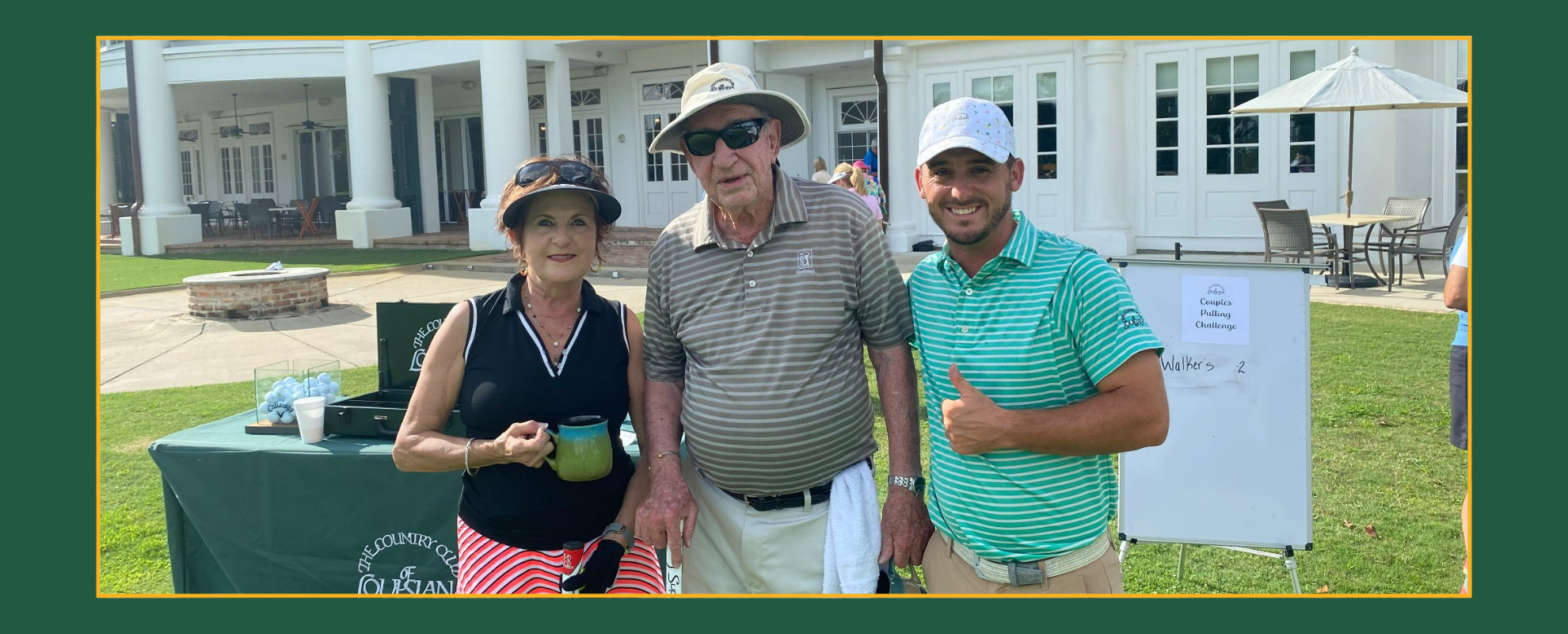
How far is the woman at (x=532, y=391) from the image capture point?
262 cm

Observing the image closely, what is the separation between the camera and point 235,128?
88.0 feet

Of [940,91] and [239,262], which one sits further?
[239,262]

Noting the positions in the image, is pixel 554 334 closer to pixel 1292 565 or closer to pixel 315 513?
pixel 315 513

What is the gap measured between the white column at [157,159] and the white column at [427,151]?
4646 mm

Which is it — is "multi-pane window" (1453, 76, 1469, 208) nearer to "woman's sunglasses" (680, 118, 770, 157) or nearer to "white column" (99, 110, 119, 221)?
"woman's sunglasses" (680, 118, 770, 157)

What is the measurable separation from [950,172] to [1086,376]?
498mm

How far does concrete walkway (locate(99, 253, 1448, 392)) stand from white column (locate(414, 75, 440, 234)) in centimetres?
764

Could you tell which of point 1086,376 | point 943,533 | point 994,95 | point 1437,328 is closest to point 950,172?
point 1086,376

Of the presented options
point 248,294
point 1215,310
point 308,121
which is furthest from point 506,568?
point 308,121

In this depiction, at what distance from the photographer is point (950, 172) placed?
90.5 inches

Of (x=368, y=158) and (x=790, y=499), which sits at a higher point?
(x=368, y=158)

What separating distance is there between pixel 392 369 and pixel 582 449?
1.93 metres

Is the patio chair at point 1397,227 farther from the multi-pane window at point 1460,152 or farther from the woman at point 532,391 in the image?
the woman at point 532,391

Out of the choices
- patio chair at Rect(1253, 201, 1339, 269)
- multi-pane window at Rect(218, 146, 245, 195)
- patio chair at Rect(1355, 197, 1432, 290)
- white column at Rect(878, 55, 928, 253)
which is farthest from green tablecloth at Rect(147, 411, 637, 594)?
multi-pane window at Rect(218, 146, 245, 195)
